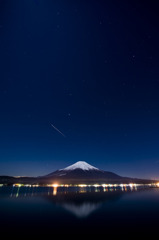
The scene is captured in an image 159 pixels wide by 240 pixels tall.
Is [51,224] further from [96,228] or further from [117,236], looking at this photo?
[117,236]

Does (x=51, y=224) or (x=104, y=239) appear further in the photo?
(x=51, y=224)

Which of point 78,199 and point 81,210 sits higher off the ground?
point 78,199

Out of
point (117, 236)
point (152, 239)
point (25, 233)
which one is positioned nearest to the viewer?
point (152, 239)

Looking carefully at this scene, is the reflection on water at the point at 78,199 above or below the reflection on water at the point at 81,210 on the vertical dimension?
above

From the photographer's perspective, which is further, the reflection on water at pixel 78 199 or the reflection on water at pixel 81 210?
the reflection on water at pixel 78 199

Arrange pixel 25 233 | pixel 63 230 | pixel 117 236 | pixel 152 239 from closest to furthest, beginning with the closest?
pixel 152 239, pixel 117 236, pixel 25 233, pixel 63 230

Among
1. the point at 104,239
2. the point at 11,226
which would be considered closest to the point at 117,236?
the point at 104,239

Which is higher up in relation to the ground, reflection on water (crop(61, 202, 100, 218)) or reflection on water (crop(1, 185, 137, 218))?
reflection on water (crop(1, 185, 137, 218))

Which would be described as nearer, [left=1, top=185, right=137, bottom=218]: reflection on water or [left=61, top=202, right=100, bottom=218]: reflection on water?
[left=61, top=202, right=100, bottom=218]: reflection on water

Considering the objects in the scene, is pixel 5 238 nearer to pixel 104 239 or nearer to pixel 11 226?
pixel 11 226

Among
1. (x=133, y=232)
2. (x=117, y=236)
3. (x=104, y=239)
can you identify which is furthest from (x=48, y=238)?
(x=133, y=232)

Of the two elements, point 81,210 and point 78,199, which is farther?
point 78,199
